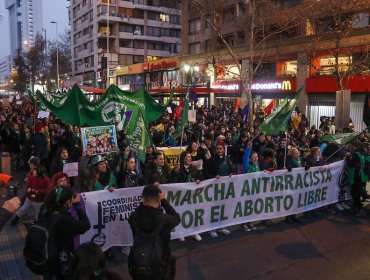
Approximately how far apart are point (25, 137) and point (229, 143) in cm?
671

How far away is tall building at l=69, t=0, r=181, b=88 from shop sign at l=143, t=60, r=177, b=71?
39.6 ft

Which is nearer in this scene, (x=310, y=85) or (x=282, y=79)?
(x=310, y=85)

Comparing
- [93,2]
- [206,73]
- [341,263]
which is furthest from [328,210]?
[93,2]

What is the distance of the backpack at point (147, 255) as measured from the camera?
3711mm

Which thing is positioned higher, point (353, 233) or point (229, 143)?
point (229, 143)

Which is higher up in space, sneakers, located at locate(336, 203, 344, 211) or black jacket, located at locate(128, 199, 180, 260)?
black jacket, located at locate(128, 199, 180, 260)

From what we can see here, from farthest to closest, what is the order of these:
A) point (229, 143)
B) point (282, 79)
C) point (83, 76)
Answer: point (83, 76) < point (282, 79) < point (229, 143)

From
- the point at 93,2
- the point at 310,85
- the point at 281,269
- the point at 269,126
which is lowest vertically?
the point at 281,269

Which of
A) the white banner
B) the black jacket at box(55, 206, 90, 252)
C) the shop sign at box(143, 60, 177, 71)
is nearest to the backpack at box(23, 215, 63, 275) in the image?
the black jacket at box(55, 206, 90, 252)

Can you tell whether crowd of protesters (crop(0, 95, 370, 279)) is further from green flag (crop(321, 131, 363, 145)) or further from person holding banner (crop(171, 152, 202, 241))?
green flag (crop(321, 131, 363, 145))

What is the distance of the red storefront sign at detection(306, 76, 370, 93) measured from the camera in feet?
78.3

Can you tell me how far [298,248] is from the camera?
23.0 ft

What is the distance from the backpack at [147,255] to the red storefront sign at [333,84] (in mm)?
20603

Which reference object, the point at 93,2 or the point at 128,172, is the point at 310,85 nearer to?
the point at 128,172
